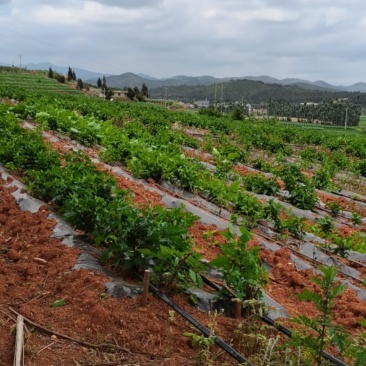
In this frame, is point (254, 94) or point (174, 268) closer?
point (174, 268)

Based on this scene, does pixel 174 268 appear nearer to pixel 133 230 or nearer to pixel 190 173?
pixel 133 230

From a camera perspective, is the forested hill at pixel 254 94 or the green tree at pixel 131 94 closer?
the green tree at pixel 131 94

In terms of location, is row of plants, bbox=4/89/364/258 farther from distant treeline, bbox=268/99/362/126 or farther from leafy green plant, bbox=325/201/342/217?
distant treeline, bbox=268/99/362/126

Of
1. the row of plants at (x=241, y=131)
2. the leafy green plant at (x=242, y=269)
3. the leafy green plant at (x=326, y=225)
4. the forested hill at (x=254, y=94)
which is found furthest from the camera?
the forested hill at (x=254, y=94)

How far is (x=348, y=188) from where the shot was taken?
15414mm

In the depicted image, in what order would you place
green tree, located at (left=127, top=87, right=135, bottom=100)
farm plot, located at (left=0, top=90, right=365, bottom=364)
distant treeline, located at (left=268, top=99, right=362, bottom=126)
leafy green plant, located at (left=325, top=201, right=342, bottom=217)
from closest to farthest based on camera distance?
1. farm plot, located at (left=0, top=90, right=365, bottom=364)
2. leafy green plant, located at (left=325, top=201, right=342, bottom=217)
3. green tree, located at (left=127, top=87, right=135, bottom=100)
4. distant treeline, located at (left=268, top=99, right=362, bottom=126)

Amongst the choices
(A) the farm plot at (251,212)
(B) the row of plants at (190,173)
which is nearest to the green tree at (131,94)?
(B) the row of plants at (190,173)

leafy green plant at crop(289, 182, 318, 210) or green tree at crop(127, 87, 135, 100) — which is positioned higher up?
green tree at crop(127, 87, 135, 100)

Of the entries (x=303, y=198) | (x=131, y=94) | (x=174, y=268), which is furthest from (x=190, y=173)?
(x=131, y=94)

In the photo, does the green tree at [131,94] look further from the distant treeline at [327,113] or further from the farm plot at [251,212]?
A: the farm plot at [251,212]

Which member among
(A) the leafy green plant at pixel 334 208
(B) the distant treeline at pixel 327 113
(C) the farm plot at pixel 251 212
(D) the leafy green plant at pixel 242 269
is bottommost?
(B) the distant treeline at pixel 327 113

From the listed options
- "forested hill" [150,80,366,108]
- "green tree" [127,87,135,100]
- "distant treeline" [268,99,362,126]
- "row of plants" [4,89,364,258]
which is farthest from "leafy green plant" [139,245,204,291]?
"forested hill" [150,80,366,108]

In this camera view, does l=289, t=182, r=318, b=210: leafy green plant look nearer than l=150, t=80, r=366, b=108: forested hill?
Yes

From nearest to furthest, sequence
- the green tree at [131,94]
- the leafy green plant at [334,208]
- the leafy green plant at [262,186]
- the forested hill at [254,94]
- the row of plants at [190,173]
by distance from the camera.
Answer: the row of plants at [190,173] < the leafy green plant at [334,208] < the leafy green plant at [262,186] < the green tree at [131,94] < the forested hill at [254,94]
